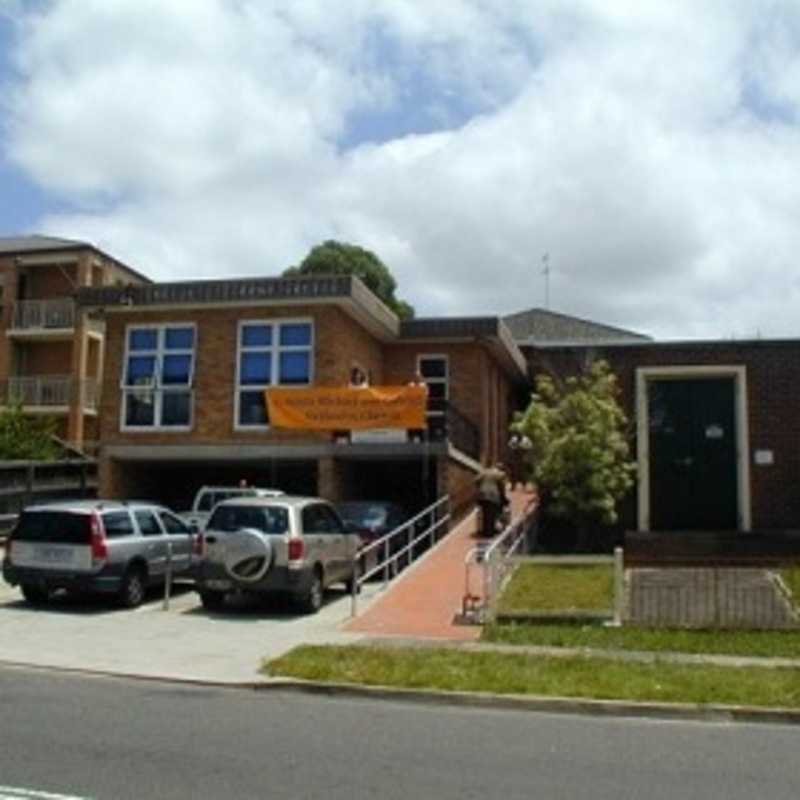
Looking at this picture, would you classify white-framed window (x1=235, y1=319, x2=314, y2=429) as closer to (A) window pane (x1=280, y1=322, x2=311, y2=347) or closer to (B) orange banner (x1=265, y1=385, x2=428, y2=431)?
(A) window pane (x1=280, y1=322, x2=311, y2=347)

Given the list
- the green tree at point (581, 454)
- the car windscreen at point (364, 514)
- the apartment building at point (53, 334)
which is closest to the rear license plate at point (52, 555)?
the car windscreen at point (364, 514)

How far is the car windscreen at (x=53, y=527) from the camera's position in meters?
17.3

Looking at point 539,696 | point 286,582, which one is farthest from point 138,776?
point 286,582

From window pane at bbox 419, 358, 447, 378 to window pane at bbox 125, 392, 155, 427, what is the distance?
23.3 feet

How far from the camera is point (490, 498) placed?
22906 millimetres

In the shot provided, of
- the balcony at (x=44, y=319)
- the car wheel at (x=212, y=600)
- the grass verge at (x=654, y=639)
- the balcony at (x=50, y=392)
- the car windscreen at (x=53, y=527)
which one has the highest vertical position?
the balcony at (x=44, y=319)

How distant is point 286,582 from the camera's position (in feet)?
54.7

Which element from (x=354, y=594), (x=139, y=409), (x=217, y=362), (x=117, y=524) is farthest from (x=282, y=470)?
(x=354, y=594)

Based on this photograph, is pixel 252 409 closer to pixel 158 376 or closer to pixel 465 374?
pixel 158 376

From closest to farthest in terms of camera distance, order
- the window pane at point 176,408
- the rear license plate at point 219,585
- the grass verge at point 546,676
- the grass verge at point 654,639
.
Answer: the grass verge at point 546,676 < the grass verge at point 654,639 < the rear license plate at point 219,585 < the window pane at point 176,408

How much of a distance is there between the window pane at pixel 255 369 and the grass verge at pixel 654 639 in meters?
12.0

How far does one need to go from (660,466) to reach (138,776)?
18.2m

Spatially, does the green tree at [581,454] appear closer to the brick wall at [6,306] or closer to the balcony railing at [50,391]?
the balcony railing at [50,391]

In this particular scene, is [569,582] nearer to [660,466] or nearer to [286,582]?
[286,582]
